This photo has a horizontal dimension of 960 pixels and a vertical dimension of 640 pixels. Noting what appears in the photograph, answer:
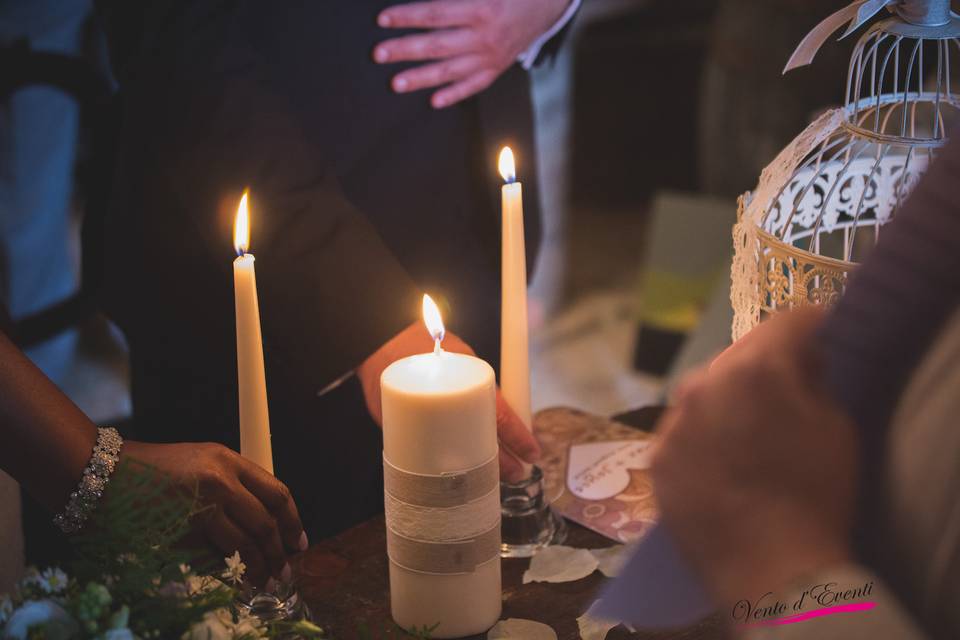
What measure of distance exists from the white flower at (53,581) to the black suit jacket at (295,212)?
1.46 ft

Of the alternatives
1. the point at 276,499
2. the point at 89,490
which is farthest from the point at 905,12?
the point at 89,490

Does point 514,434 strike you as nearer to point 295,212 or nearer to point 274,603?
point 274,603

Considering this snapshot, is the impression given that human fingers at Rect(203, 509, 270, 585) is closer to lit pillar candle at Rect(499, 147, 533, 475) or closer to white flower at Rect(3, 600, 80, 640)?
white flower at Rect(3, 600, 80, 640)

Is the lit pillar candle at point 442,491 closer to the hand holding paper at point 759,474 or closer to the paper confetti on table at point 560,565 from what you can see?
the paper confetti on table at point 560,565

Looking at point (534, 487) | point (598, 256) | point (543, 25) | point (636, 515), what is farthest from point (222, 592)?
point (598, 256)

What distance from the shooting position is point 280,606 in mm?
747

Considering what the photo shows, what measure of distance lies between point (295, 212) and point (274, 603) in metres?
0.48

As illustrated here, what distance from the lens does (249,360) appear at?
703 mm

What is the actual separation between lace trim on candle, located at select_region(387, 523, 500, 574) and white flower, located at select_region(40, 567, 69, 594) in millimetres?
243

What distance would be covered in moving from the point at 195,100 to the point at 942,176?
2.96 ft

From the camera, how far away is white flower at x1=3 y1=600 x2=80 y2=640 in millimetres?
541

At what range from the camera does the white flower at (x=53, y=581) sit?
23.0 inches

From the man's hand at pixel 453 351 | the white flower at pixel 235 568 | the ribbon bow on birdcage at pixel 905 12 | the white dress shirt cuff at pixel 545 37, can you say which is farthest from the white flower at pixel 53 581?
the white dress shirt cuff at pixel 545 37

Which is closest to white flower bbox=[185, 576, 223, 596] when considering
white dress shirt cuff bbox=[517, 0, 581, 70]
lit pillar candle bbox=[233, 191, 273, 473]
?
lit pillar candle bbox=[233, 191, 273, 473]
